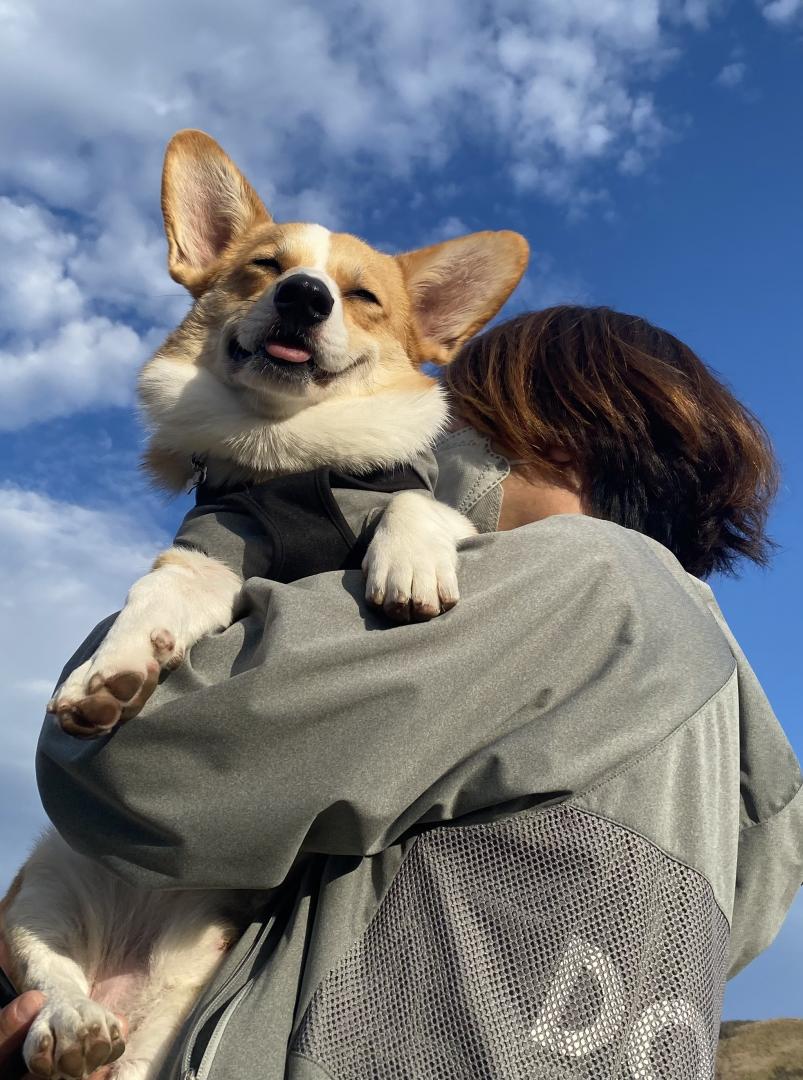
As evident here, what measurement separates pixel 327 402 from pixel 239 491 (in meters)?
0.55

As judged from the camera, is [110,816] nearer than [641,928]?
No

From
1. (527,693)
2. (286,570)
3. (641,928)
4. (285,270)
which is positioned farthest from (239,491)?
(641,928)

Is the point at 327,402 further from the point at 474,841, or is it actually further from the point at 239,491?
the point at 474,841

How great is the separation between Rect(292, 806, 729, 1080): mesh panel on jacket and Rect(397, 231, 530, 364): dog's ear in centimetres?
215

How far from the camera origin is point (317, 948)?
5.11 ft

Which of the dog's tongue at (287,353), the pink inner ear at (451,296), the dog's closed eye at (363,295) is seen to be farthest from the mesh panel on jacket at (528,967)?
the pink inner ear at (451,296)

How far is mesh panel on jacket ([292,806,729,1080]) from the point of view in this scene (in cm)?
146

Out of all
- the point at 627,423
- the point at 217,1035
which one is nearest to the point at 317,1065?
the point at 217,1035

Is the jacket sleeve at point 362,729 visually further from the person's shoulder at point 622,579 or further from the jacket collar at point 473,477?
the jacket collar at point 473,477

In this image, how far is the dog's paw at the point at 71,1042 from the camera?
1.84 metres

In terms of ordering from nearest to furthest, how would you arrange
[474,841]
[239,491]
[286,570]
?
1. [474,841]
2. [286,570]
3. [239,491]

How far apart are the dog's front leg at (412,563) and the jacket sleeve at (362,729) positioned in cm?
5

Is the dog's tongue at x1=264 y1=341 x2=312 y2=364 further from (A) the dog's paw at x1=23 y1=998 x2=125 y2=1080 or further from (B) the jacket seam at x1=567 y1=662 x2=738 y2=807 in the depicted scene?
(A) the dog's paw at x1=23 y1=998 x2=125 y2=1080

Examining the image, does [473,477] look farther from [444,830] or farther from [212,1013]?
[212,1013]
